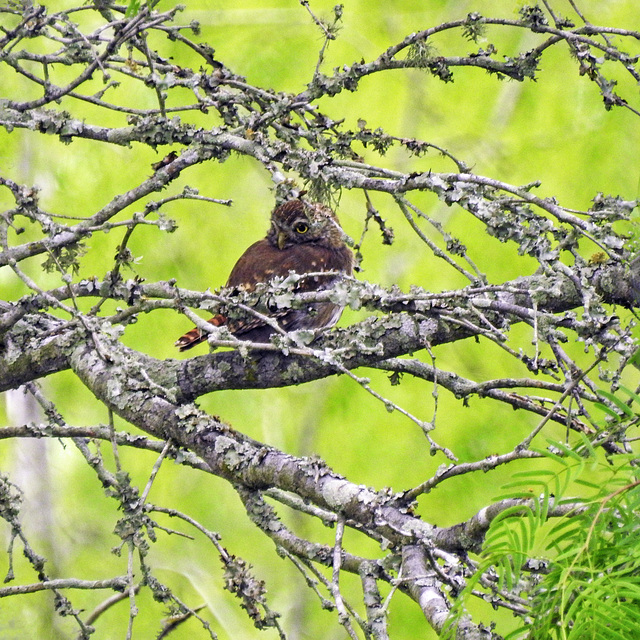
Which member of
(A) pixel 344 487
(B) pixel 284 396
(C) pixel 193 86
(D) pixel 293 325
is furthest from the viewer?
(B) pixel 284 396

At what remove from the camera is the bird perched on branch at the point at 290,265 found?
2.62 m

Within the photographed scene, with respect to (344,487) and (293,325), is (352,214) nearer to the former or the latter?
(293,325)

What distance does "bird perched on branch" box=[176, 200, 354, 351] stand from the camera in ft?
8.58

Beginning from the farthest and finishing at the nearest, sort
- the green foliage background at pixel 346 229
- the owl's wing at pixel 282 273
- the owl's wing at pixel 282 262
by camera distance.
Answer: the green foliage background at pixel 346 229 → the owl's wing at pixel 282 262 → the owl's wing at pixel 282 273

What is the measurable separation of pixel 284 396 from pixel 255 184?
42.2 inches

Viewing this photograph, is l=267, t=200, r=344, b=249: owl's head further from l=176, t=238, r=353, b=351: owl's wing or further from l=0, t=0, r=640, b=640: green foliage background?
l=0, t=0, r=640, b=640: green foliage background

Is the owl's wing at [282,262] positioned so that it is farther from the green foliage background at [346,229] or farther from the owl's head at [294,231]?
the green foliage background at [346,229]

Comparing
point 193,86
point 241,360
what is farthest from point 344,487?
point 193,86

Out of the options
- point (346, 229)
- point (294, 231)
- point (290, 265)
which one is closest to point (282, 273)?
point (290, 265)

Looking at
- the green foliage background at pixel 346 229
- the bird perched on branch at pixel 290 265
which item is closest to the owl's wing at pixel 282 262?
the bird perched on branch at pixel 290 265

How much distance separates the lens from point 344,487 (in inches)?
56.1

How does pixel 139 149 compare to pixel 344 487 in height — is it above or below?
above

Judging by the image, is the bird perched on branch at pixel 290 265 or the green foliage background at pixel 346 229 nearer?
the bird perched on branch at pixel 290 265

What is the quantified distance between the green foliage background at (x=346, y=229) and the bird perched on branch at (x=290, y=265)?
768 mm
